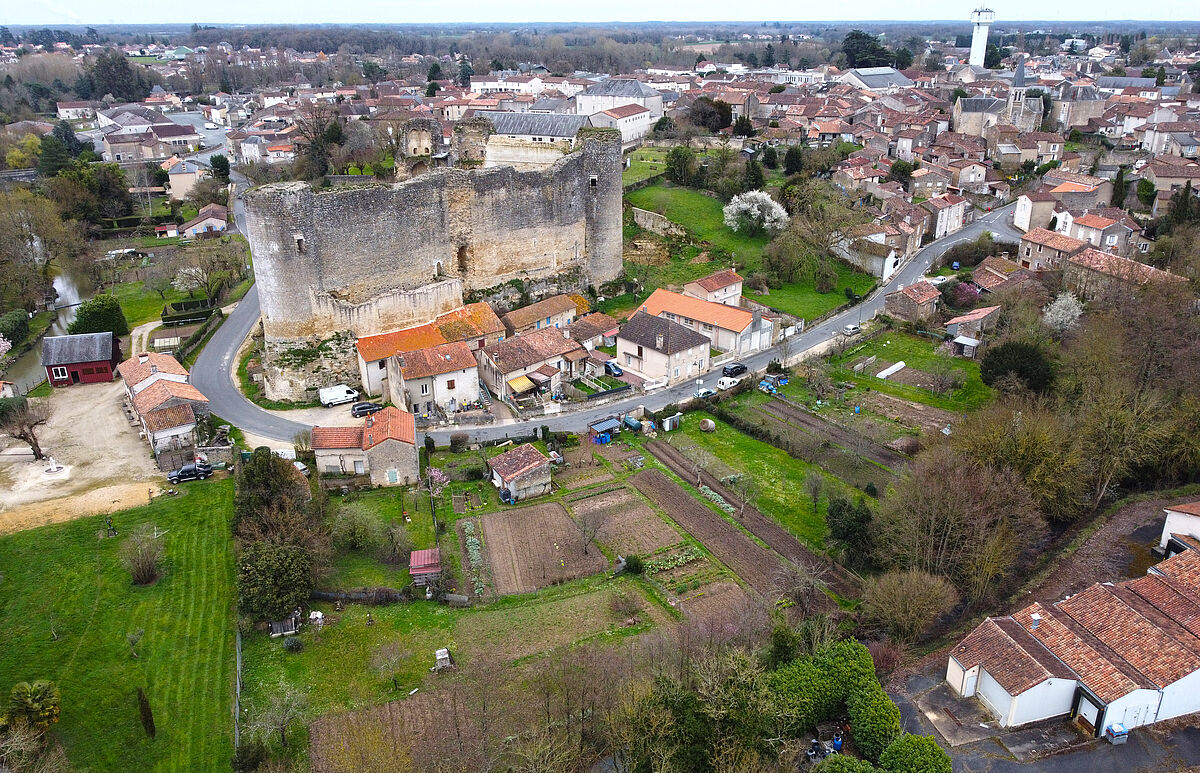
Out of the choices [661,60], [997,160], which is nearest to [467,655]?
[997,160]

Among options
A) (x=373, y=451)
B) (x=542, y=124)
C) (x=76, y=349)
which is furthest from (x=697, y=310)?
(x=76, y=349)

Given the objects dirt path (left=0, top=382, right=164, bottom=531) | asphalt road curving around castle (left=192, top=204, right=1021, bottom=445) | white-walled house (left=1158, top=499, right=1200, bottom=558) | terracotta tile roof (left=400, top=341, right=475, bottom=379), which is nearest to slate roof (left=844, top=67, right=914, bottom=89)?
asphalt road curving around castle (left=192, top=204, right=1021, bottom=445)

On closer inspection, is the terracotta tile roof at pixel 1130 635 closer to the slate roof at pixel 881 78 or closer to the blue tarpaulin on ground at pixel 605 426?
the blue tarpaulin on ground at pixel 605 426

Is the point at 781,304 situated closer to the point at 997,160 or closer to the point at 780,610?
the point at 780,610

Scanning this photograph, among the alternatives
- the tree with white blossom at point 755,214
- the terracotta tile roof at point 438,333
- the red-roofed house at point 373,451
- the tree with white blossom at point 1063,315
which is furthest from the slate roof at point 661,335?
the tree with white blossom at point 755,214

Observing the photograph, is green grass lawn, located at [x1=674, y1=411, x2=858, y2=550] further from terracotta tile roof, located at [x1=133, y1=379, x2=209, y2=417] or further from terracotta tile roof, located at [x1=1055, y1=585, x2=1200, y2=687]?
terracotta tile roof, located at [x1=133, y1=379, x2=209, y2=417]

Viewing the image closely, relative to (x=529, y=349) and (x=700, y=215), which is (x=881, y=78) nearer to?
(x=700, y=215)
